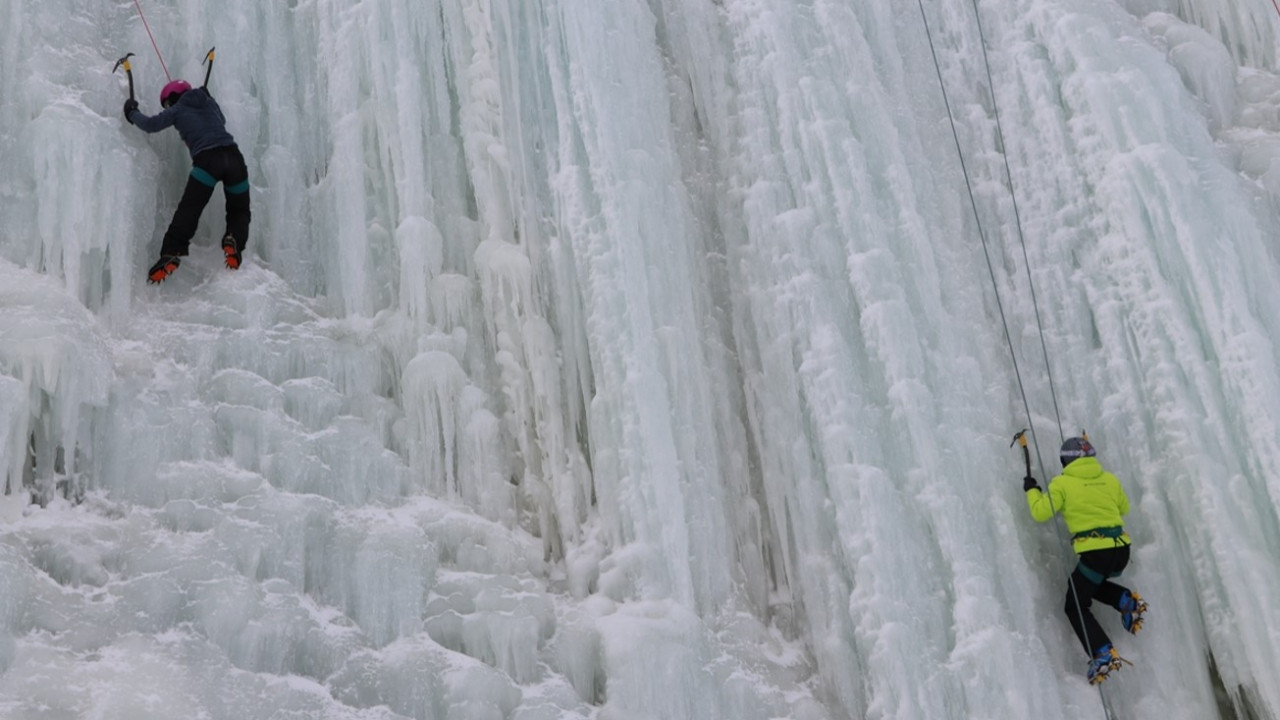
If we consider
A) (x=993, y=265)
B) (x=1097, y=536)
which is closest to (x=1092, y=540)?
(x=1097, y=536)

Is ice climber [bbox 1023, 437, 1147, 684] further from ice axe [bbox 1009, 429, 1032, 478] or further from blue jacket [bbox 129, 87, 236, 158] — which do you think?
blue jacket [bbox 129, 87, 236, 158]

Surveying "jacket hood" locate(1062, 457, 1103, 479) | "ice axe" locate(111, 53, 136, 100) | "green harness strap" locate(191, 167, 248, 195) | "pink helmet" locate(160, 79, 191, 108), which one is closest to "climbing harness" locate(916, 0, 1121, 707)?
"jacket hood" locate(1062, 457, 1103, 479)

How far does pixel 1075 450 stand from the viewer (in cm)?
662

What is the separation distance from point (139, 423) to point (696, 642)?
2799 millimetres

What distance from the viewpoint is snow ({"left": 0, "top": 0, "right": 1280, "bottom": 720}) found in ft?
20.0

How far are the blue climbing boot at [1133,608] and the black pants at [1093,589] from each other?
0.03 metres

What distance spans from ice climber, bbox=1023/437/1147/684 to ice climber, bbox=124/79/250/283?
4261mm

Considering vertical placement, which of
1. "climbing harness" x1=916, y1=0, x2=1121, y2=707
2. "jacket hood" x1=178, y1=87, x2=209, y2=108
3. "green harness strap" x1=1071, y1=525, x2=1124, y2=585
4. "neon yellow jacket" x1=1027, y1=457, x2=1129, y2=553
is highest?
"jacket hood" x1=178, y1=87, x2=209, y2=108

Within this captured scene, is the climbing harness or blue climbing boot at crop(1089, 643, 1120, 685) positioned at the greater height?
the climbing harness

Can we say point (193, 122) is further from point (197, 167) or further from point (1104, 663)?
point (1104, 663)

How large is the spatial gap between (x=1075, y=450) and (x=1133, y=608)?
2.61ft

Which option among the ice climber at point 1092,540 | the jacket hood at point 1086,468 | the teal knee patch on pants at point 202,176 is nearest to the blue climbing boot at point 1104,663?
the ice climber at point 1092,540

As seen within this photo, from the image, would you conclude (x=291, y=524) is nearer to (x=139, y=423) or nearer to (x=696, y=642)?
(x=139, y=423)

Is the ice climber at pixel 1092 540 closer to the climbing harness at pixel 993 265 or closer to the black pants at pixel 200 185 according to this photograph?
the climbing harness at pixel 993 265
